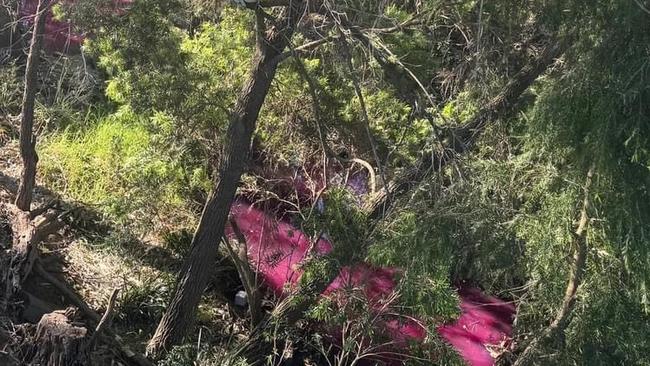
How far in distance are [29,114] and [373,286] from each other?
348 centimetres

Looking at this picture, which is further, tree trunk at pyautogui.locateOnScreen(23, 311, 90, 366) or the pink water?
the pink water

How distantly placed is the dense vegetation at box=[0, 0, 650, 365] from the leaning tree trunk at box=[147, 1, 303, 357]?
2 cm

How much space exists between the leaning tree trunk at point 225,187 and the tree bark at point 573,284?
2.54 metres

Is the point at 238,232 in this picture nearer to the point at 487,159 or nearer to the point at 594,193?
the point at 487,159

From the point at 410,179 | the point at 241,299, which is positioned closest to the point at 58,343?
the point at 241,299

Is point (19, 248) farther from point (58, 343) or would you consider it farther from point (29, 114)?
point (58, 343)

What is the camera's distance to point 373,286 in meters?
6.16

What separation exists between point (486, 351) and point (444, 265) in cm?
175

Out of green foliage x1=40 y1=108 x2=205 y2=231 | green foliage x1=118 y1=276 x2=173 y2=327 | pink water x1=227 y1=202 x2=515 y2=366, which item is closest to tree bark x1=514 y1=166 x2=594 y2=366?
pink water x1=227 y1=202 x2=515 y2=366

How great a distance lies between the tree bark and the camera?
499 cm

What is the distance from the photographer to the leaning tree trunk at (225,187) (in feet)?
19.1

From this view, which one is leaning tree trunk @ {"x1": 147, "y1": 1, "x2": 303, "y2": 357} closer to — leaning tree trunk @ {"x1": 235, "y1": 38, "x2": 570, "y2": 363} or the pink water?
leaning tree trunk @ {"x1": 235, "y1": 38, "x2": 570, "y2": 363}

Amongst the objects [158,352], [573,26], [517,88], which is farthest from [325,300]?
[573,26]

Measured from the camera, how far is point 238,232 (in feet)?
22.1
